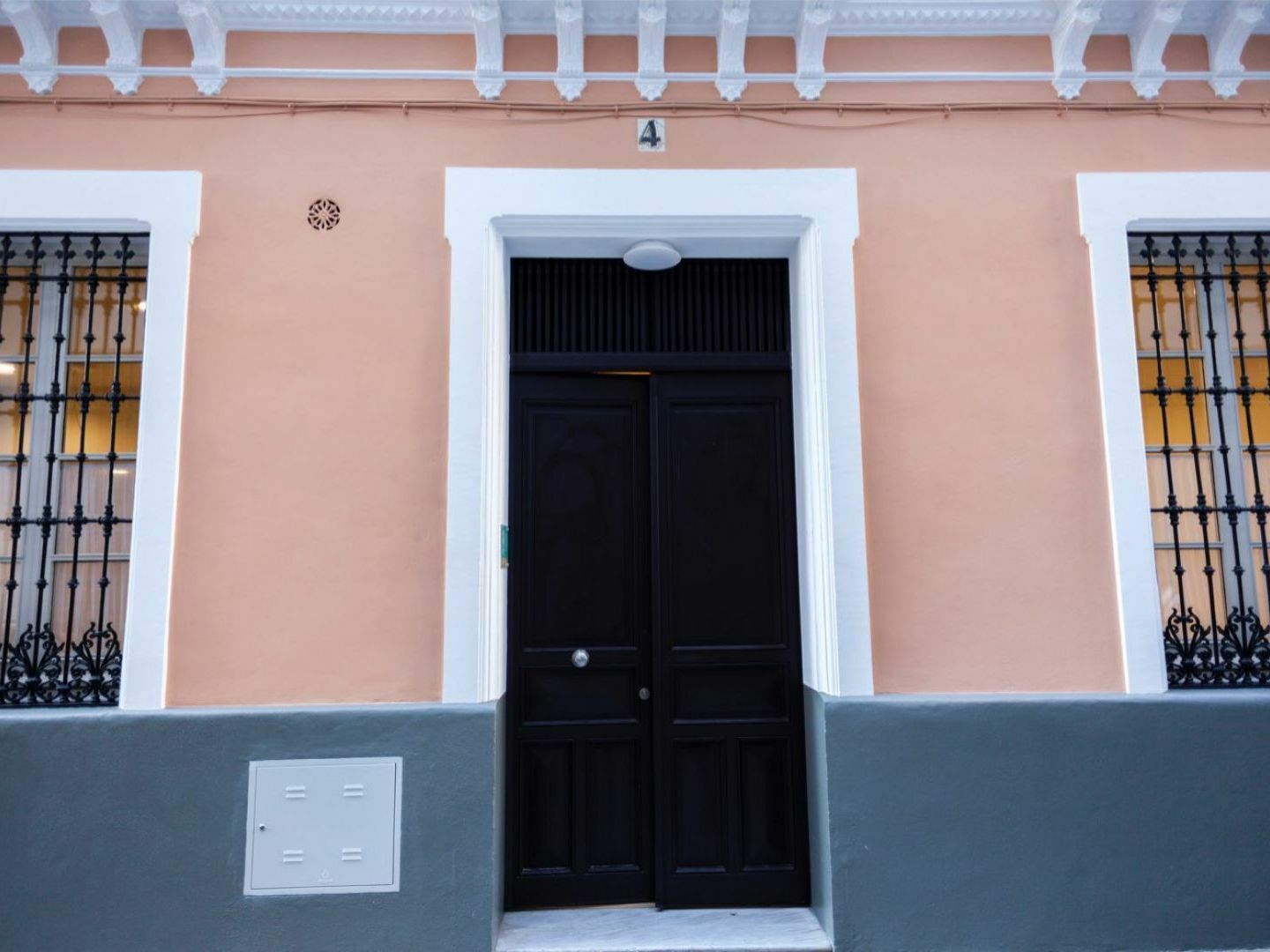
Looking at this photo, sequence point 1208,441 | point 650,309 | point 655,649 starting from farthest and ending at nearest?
point 650,309 → point 1208,441 → point 655,649

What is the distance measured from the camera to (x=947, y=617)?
414 cm

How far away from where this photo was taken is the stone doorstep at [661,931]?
3926mm

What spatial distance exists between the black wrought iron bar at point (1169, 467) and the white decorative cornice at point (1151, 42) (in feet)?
2.58

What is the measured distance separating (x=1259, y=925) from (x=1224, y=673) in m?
1.12

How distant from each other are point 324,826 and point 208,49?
12.5 feet

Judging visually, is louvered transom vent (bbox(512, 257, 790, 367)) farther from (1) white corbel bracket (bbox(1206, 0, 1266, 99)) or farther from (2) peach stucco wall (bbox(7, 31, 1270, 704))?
(1) white corbel bracket (bbox(1206, 0, 1266, 99))

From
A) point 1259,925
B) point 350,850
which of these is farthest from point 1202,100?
point 350,850

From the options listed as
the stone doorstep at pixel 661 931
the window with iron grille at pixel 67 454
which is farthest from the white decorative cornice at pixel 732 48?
the stone doorstep at pixel 661 931

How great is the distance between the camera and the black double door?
14.4 feet

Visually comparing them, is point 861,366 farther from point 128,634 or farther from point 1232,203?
point 128,634

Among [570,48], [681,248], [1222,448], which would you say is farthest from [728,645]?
[570,48]

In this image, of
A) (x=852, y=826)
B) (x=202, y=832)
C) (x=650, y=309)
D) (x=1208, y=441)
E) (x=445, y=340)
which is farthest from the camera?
(x=650, y=309)

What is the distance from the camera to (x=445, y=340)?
421 centimetres

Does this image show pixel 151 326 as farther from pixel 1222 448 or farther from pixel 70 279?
pixel 1222 448
